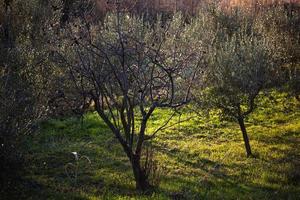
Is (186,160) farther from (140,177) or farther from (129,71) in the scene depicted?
(140,177)

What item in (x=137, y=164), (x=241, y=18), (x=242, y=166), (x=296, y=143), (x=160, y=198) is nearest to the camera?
(x=160, y=198)

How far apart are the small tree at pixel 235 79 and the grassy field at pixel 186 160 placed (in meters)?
1.17

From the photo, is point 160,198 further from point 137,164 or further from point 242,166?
point 242,166

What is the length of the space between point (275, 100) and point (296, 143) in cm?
488

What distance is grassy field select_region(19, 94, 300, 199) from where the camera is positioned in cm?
750

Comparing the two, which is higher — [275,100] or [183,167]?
[275,100]

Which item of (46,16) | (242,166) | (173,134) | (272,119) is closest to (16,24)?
(46,16)

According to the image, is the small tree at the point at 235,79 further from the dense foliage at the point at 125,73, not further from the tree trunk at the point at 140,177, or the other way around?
the tree trunk at the point at 140,177

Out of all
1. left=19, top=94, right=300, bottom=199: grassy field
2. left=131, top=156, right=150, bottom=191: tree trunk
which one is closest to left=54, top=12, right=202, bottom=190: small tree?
left=131, top=156, right=150, bottom=191: tree trunk

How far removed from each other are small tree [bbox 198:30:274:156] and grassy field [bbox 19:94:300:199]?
3.84ft

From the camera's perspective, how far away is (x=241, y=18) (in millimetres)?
18484

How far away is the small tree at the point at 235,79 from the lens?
33.2ft

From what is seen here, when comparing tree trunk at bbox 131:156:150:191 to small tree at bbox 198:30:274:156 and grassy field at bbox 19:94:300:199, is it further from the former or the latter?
small tree at bbox 198:30:274:156

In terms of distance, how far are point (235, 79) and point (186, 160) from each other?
7.95ft
